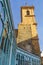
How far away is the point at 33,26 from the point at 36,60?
36.9 feet

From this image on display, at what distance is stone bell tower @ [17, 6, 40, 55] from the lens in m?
28.6

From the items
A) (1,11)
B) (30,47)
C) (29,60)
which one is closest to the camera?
(1,11)

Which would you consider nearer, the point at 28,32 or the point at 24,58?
the point at 24,58

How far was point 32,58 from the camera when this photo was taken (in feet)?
60.4

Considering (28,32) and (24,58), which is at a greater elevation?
(28,32)

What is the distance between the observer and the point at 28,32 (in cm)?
3014

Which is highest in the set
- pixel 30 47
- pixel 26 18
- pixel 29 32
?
pixel 26 18

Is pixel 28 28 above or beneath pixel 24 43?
above

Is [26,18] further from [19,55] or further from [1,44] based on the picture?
[1,44]

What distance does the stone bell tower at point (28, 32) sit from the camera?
28578 millimetres

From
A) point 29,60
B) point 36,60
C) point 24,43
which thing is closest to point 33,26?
point 24,43

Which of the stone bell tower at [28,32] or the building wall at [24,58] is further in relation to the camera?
the stone bell tower at [28,32]

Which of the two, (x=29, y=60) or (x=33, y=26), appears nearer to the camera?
(x=29, y=60)

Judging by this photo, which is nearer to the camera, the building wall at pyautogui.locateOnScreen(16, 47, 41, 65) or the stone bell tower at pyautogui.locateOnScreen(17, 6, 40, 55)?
the building wall at pyautogui.locateOnScreen(16, 47, 41, 65)
